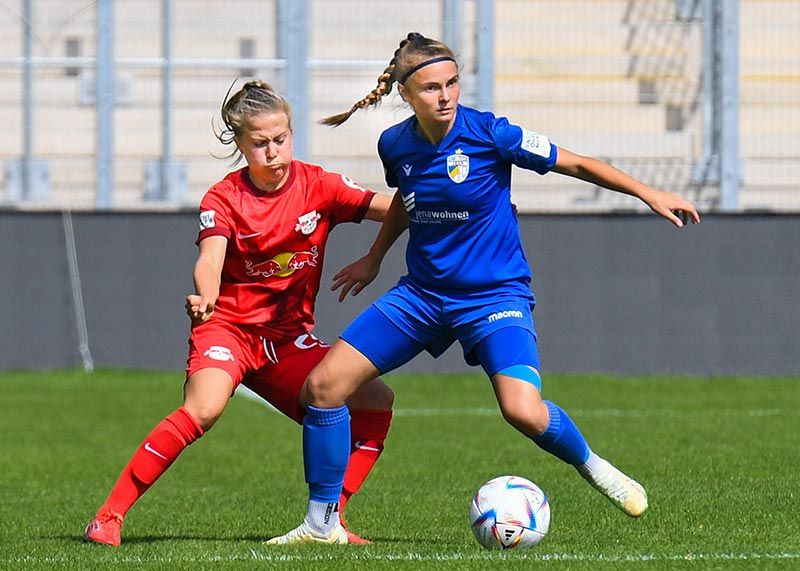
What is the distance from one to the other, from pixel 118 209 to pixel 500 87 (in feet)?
12.2

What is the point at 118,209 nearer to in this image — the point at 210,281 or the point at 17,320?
the point at 17,320

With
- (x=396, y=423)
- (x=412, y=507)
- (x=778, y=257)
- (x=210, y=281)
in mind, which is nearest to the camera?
(x=210, y=281)

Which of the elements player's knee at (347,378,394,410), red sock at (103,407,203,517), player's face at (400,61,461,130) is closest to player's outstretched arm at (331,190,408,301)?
player's knee at (347,378,394,410)

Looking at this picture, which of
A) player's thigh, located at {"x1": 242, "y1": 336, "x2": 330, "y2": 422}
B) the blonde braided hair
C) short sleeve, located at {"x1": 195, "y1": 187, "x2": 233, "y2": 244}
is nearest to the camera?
the blonde braided hair

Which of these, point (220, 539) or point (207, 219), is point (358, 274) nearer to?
point (207, 219)

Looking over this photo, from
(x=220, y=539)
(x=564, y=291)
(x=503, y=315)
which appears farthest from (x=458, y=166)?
(x=564, y=291)

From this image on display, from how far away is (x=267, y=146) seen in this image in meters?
5.55

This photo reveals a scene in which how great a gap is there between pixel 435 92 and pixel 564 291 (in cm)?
862

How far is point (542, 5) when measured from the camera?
1405 centimetres

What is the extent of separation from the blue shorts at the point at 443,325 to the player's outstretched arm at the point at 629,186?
1.57 feet

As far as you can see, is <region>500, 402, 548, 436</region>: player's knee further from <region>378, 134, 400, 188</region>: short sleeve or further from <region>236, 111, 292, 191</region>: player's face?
<region>236, 111, 292, 191</region>: player's face

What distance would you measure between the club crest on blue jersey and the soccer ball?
3.58 feet

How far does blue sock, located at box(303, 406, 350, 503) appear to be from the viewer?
17.6ft

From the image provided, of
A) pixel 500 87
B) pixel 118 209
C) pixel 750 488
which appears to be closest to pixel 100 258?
pixel 118 209
